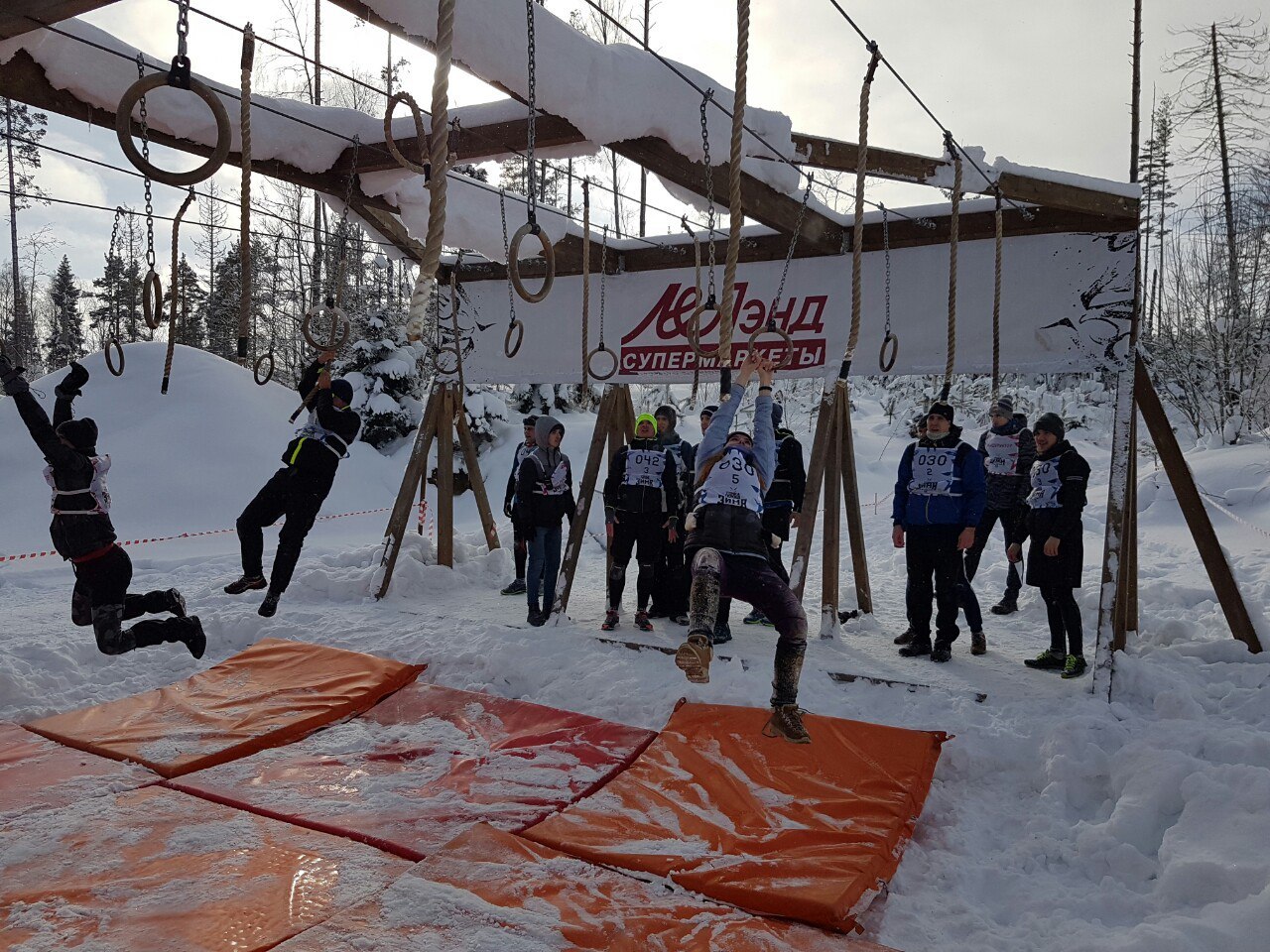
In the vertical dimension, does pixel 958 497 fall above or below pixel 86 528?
above

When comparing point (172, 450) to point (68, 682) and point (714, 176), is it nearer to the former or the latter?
point (68, 682)

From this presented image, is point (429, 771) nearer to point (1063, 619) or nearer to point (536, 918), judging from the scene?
point (536, 918)

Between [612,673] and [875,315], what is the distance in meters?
4.37

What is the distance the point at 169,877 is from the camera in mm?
3477

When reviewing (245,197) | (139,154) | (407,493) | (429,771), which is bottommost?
(429,771)

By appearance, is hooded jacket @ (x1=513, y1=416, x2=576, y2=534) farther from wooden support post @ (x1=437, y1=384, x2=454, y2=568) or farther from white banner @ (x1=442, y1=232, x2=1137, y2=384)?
wooden support post @ (x1=437, y1=384, x2=454, y2=568)

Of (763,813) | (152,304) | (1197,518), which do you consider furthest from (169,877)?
(1197,518)

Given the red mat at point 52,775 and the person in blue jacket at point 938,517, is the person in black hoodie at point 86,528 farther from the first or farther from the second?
the person in blue jacket at point 938,517

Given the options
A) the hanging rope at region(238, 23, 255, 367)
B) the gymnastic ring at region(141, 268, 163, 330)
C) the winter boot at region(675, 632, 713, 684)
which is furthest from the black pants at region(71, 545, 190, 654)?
the winter boot at region(675, 632, 713, 684)

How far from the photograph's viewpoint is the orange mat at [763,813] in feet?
11.4

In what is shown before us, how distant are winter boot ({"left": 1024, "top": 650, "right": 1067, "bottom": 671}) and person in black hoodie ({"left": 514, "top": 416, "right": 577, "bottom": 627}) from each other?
415 cm

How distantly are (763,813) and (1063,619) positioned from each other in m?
3.48

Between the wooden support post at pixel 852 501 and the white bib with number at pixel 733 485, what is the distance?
292 cm

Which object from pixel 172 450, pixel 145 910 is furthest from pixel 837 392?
pixel 172 450
